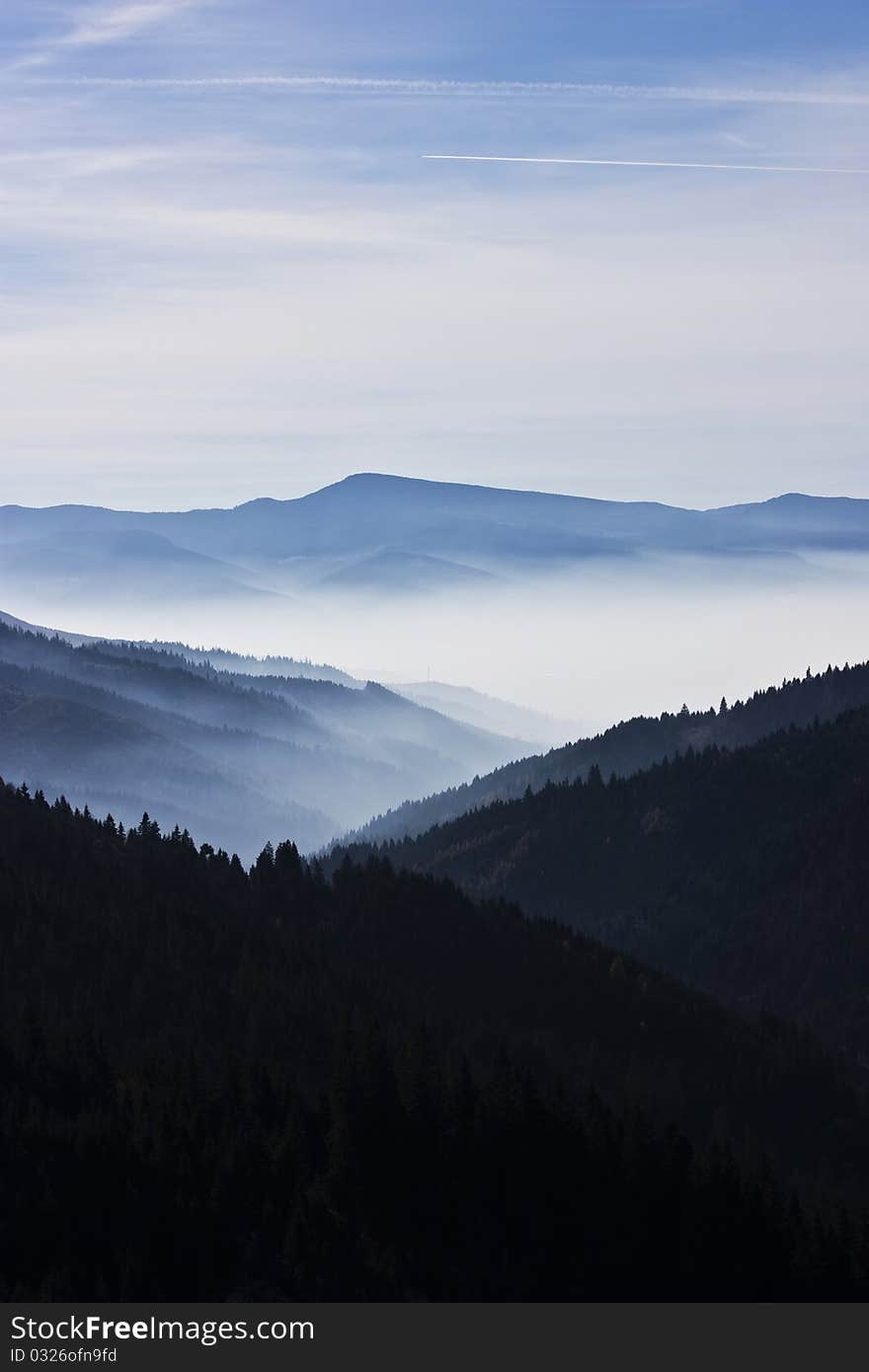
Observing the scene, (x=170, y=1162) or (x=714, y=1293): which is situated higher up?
(x=170, y=1162)

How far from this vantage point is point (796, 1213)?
600 feet

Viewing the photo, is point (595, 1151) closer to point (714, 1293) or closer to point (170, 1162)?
point (714, 1293)

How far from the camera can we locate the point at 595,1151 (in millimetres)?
180250

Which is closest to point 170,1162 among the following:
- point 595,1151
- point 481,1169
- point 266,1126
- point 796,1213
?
point 266,1126

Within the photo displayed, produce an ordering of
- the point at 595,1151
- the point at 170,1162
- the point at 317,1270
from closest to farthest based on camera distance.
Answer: the point at 317,1270
the point at 170,1162
the point at 595,1151
